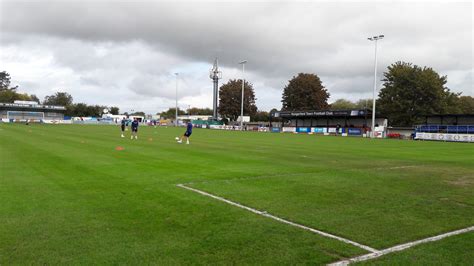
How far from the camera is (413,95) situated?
233 feet

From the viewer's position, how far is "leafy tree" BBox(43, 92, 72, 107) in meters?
177

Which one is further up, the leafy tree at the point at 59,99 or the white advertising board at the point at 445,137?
the leafy tree at the point at 59,99

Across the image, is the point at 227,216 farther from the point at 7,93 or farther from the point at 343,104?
the point at 7,93

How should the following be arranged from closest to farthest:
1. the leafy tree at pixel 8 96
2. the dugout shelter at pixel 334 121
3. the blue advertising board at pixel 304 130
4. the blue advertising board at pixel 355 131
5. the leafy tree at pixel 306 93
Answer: the blue advertising board at pixel 355 131 → the dugout shelter at pixel 334 121 → the blue advertising board at pixel 304 130 → the leafy tree at pixel 306 93 → the leafy tree at pixel 8 96

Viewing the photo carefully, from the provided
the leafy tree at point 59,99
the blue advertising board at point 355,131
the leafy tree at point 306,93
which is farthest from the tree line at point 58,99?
the blue advertising board at point 355,131

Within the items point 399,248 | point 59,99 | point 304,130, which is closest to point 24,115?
point 59,99

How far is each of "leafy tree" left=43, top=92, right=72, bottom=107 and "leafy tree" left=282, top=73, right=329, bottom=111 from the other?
121 m

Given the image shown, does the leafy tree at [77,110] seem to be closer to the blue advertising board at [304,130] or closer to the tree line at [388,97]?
the tree line at [388,97]

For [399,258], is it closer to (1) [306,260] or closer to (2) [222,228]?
(1) [306,260]

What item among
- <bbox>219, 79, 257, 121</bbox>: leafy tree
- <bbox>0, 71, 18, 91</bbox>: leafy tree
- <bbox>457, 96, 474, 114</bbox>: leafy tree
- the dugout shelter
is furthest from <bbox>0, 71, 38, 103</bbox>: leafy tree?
<bbox>457, 96, 474, 114</bbox>: leafy tree

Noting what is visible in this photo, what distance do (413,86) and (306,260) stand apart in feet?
243

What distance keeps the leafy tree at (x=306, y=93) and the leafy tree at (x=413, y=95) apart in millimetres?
23703

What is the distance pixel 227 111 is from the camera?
11712cm

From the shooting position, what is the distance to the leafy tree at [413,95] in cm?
6969
